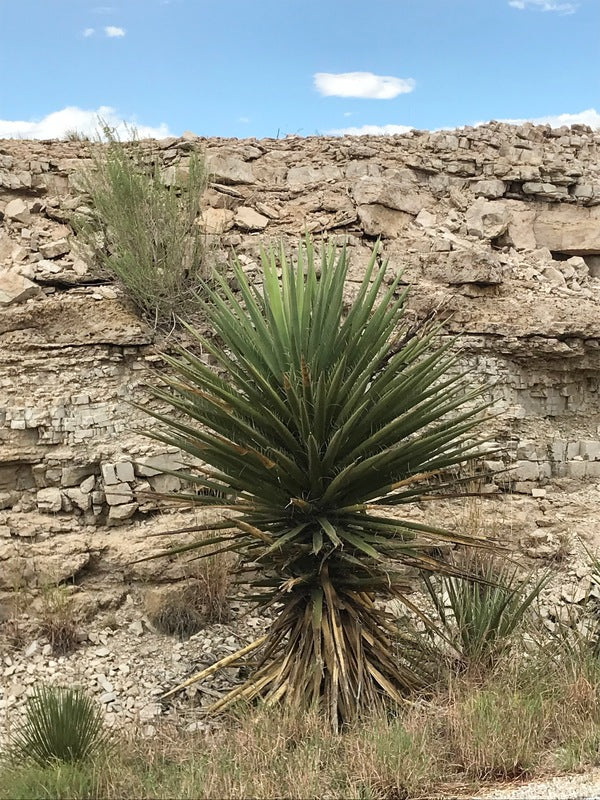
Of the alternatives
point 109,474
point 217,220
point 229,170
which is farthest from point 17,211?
point 109,474

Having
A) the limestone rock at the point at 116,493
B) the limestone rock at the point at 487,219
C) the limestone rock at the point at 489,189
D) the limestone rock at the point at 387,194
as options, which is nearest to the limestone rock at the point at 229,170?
the limestone rock at the point at 387,194

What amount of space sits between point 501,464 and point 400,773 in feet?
15.4

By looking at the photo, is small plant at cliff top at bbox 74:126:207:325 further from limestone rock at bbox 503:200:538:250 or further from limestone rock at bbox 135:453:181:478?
limestone rock at bbox 503:200:538:250

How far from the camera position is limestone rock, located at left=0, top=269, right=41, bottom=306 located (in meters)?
7.82

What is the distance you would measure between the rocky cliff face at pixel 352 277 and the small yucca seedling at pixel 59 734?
267 centimetres

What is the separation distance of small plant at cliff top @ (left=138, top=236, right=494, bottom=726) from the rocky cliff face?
2.24 m

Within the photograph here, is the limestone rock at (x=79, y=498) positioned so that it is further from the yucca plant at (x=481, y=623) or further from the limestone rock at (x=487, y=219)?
the limestone rock at (x=487, y=219)

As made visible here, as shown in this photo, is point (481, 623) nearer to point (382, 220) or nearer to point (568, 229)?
point (382, 220)

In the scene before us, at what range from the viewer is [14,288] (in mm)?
7875

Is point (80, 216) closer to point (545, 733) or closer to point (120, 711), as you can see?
point (120, 711)

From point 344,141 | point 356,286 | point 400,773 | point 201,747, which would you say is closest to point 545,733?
point 400,773

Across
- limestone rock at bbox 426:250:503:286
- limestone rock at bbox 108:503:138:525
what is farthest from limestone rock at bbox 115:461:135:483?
limestone rock at bbox 426:250:503:286

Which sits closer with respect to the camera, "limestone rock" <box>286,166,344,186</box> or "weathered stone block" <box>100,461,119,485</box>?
"weathered stone block" <box>100,461,119,485</box>

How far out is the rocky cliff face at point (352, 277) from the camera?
7426 mm
